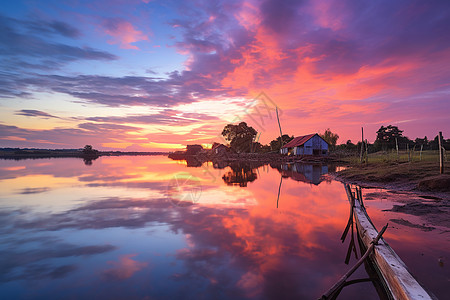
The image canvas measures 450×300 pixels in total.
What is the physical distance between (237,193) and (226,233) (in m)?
9.15

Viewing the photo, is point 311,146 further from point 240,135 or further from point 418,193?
point 418,193

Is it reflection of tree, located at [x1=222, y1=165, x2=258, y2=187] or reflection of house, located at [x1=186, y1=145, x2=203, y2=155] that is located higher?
reflection of house, located at [x1=186, y1=145, x2=203, y2=155]

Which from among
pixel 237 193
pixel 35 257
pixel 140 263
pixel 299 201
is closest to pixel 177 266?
pixel 140 263

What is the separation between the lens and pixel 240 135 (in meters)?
102

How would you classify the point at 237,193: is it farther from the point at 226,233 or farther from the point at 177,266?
the point at 177,266

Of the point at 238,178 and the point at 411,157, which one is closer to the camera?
the point at 238,178

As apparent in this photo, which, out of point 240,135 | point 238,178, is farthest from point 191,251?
point 240,135

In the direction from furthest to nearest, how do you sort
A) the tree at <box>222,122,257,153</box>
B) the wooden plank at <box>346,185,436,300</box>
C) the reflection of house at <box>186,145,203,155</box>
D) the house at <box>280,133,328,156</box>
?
the reflection of house at <box>186,145,203,155</box> < the tree at <box>222,122,257,153</box> < the house at <box>280,133,328,156</box> < the wooden plank at <box>346,185,436,300</box>

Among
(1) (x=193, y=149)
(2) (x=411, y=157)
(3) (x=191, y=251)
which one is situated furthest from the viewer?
(1) (x=193, y=149)

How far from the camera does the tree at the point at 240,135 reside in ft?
336

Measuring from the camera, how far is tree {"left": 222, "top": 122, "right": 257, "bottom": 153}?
102438 millimetres

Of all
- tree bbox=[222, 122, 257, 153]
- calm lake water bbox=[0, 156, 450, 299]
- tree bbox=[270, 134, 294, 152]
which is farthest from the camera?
tree bbox=[222, 122, 257, 153]

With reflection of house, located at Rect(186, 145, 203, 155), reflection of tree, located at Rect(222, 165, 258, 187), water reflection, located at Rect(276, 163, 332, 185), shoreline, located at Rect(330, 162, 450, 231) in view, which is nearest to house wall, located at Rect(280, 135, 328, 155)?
water reflection, located at Rect(276, 163, 332, 185)

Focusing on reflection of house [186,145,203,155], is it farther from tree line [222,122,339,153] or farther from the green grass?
the green grass
